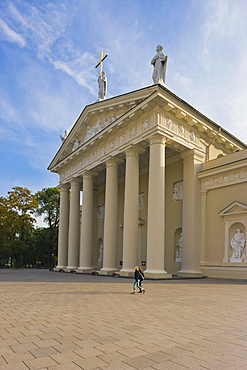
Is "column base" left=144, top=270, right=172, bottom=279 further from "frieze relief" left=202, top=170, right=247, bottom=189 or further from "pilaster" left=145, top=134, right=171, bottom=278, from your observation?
"frieze relief" left=202, top=170, right=247, bottom=189

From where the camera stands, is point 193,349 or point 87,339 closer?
point 193,349

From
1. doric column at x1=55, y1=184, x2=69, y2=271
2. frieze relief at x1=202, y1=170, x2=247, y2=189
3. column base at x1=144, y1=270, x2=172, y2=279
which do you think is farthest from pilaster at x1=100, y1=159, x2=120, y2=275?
doric column at x1=55, y1=184, x2=69, y2=271

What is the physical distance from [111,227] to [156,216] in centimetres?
581

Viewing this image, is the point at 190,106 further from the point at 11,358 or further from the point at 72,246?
the point at 11,358

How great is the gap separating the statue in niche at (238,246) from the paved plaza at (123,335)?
983cm

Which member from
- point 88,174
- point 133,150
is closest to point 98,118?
point 88,174

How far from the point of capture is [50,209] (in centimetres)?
5462

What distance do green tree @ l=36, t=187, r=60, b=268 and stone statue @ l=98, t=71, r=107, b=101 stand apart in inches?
1143

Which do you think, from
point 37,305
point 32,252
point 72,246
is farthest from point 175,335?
point 32,252

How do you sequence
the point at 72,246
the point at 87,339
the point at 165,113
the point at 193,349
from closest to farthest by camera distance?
1. the point at 193,349
2. the point at 87,339
3. the point at 165,113
4. the point at 72,246

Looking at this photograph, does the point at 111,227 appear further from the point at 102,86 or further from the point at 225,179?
the point at 102,86

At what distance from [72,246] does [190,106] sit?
1723 centimetres

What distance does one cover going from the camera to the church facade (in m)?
19.5

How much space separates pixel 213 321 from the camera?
6.95 metres
